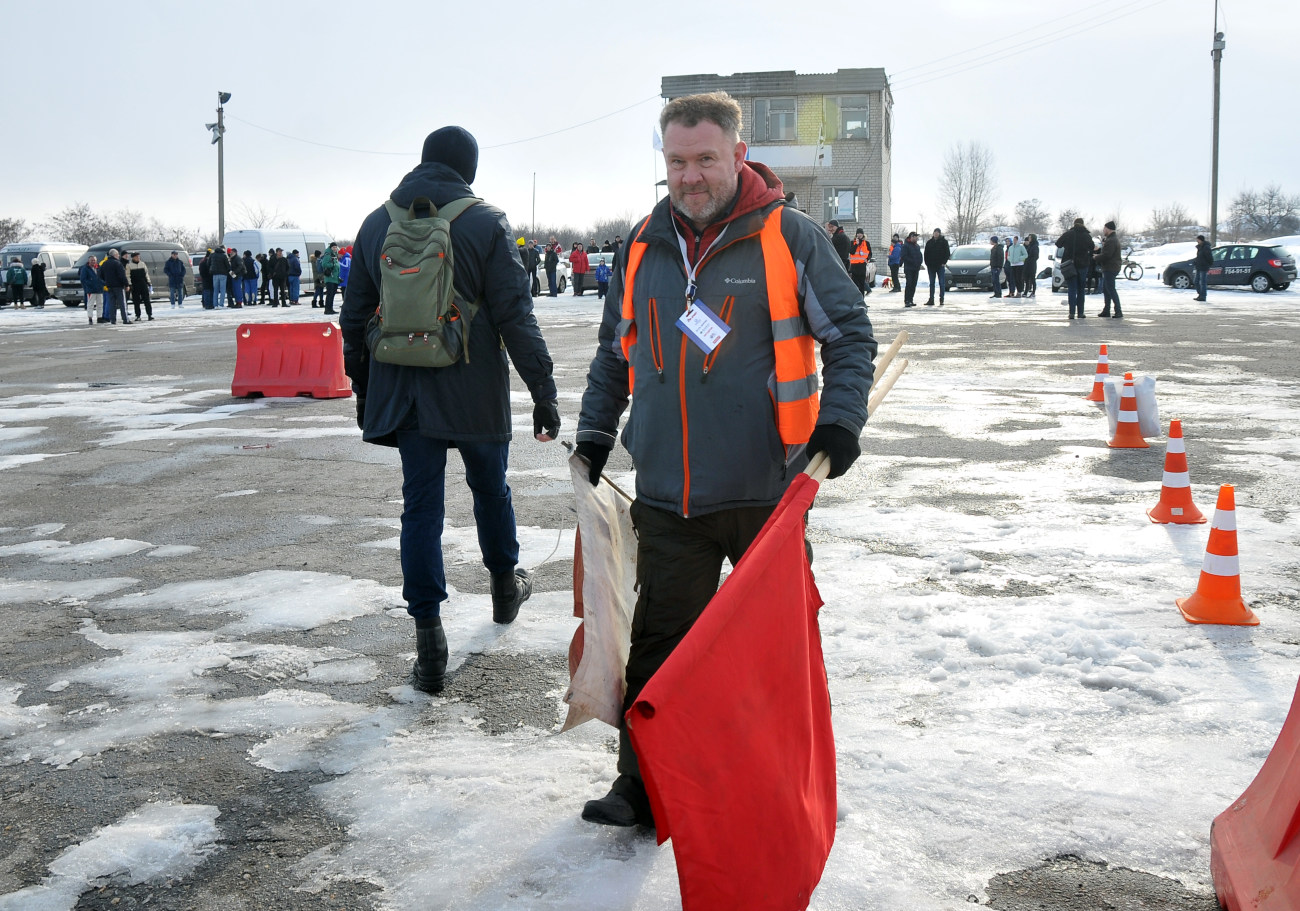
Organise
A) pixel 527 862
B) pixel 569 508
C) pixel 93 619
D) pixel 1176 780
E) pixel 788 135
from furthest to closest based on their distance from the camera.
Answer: pixel 788 135, pixel 569 508, pixel 93 619, pixel 1176 780, pixel 527 862

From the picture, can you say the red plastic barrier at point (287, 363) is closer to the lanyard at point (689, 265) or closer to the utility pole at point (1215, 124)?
the lanyard at point (689, 265)

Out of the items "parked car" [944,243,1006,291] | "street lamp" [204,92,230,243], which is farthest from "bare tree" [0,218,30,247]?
"parked car" [944,243,1006,291]

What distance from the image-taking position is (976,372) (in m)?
13.3

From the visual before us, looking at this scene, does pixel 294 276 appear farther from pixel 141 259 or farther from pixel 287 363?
pixel 287 363

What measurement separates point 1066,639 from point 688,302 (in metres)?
2.28

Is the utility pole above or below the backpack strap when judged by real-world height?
above

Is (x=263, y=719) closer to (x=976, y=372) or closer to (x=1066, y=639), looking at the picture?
(x=1066, y=639)

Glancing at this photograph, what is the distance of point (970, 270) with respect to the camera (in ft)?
116

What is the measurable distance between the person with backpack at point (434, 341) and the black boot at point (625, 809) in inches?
45.2

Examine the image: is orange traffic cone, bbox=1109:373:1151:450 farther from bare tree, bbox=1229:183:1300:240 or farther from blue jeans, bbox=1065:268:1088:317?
bare tree, bbox=1229:183:1300:240

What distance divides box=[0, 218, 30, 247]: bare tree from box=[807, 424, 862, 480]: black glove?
86472 mm

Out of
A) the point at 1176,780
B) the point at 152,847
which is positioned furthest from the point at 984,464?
the point at 152,847

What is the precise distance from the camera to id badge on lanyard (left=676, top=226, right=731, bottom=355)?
2.86m

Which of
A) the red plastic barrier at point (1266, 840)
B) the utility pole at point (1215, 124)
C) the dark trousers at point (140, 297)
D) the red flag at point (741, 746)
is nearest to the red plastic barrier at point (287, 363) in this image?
the red flag at point (741, 746)
